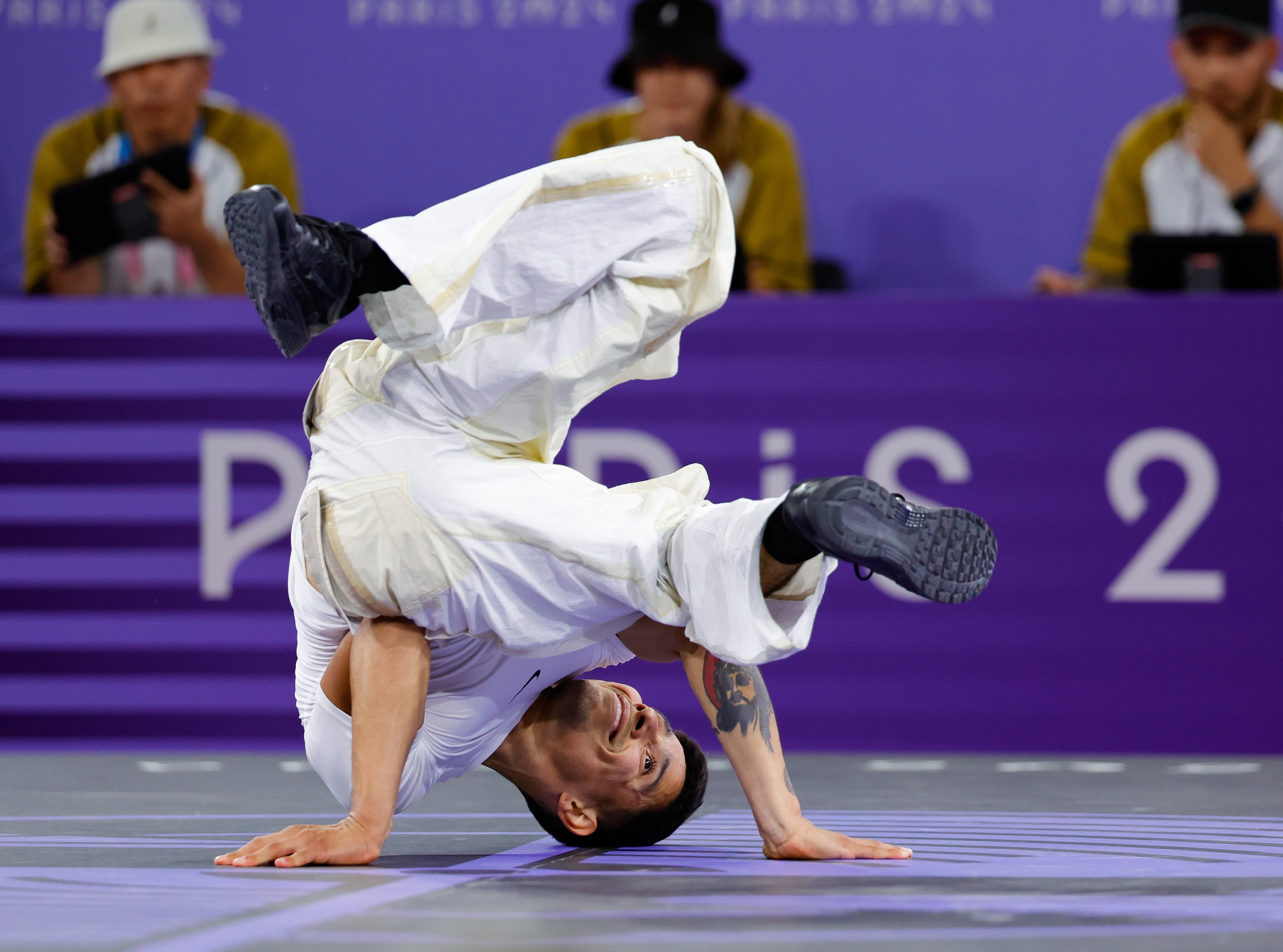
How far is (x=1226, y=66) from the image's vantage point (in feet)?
15.7

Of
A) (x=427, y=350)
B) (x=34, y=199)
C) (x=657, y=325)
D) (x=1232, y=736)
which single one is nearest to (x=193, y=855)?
(x=427, y=350)

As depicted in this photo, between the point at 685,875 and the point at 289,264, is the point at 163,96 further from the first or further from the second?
the point at 685,875

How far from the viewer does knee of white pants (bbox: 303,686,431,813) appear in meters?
2.56

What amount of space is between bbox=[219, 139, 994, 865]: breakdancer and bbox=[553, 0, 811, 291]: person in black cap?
2131 millimetres

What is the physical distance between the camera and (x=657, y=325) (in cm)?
251

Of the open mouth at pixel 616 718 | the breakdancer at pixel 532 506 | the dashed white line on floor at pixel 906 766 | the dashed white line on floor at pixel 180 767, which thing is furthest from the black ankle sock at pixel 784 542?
the dashed white line on floor at pixel 180 767

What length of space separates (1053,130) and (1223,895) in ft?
12.3

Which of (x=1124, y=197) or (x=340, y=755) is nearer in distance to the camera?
(x=340, y=755)

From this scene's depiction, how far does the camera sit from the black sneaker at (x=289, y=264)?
212 cm

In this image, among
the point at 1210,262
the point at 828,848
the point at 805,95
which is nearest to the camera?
the point at 828,848

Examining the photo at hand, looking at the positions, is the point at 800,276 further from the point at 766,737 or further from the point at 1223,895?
the point at 1223,895

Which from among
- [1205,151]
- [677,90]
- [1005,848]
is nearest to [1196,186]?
[1205,151]

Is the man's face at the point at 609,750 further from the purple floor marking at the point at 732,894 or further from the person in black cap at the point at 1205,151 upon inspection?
the person in black cap at the point at 1205,151

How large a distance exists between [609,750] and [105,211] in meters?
2.51
